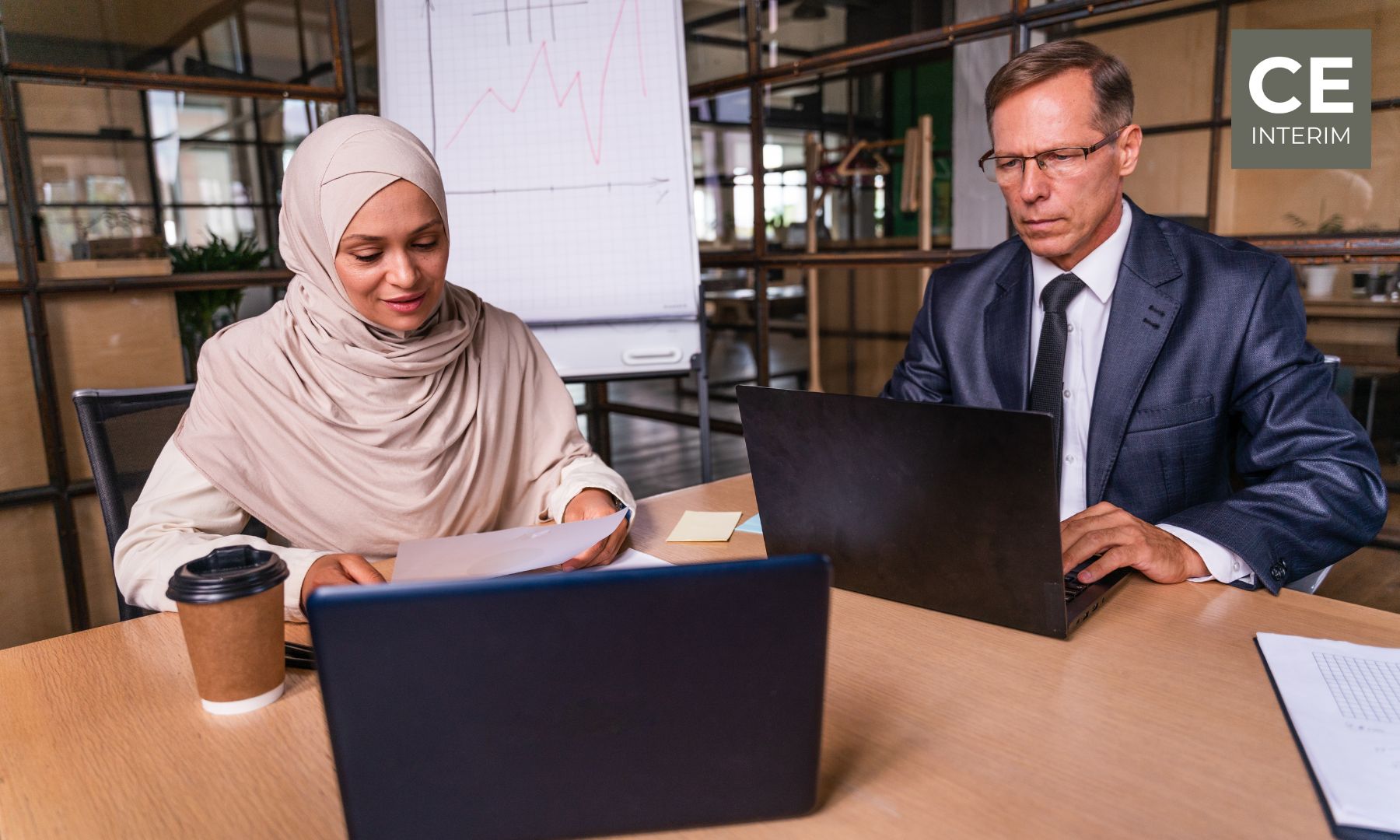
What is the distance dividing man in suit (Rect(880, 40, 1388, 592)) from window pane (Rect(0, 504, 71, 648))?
2252mm

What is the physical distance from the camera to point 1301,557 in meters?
Result: 1.08

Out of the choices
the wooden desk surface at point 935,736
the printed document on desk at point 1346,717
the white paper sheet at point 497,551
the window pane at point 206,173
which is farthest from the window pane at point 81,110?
the printed document on desk at point 1346,717

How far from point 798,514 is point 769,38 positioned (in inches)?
81.0

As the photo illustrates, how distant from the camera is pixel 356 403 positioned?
1.28 meters

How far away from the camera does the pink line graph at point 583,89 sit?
218 centimetres

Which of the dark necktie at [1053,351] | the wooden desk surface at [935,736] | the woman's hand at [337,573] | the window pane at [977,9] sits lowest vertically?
the wooden desk surface at [935,736]

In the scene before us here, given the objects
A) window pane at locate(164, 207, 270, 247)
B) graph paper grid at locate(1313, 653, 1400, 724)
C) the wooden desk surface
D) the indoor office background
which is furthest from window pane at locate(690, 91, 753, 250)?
graph paper grid at locate(1313, 653, 1400, 724)

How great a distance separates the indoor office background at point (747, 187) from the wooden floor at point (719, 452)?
15 mm

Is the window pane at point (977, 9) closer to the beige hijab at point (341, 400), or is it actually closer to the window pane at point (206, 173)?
the beige hijab at point (341, 400)

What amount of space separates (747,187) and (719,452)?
2072 millimetres

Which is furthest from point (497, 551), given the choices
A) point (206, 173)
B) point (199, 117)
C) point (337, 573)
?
point (206, 173)

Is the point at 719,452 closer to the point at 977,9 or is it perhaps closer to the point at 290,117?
the point at 290,117

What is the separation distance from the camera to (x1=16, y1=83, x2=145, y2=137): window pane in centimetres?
213

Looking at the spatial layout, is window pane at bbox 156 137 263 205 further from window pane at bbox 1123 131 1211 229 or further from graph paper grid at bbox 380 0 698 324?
window pane at bbox 1123 131 1211 229
